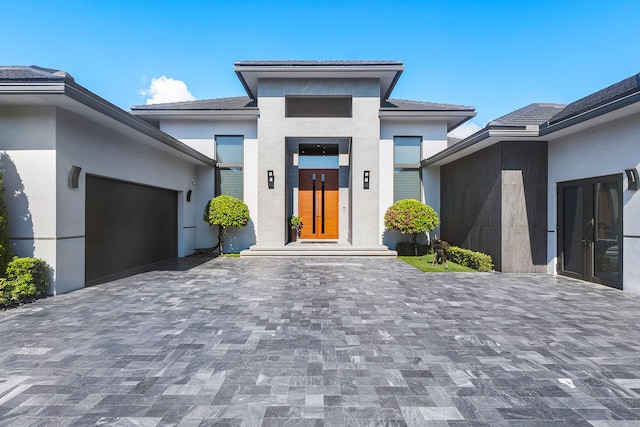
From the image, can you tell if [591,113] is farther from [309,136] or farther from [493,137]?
[309,136]

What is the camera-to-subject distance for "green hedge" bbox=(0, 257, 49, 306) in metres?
4.98

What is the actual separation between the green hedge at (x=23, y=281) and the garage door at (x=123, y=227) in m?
1.12

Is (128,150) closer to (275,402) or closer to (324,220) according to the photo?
(275,402)

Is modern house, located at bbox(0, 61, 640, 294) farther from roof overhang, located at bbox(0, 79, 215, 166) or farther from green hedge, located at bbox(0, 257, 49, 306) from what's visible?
green hedge, located at bbox(0, 257, 49, 306)

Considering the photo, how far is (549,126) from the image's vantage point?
23.7 feet

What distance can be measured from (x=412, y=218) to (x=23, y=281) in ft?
34.6

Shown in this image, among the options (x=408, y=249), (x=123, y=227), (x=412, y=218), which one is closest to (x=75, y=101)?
(x=123, y=227)

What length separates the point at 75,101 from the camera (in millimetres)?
5352

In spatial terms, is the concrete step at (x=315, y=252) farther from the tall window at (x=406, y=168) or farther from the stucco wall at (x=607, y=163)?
the stucco wall at (x=607, y=163)

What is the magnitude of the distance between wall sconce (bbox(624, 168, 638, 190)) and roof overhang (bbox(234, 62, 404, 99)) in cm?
785

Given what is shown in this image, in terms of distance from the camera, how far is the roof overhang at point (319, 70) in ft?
37.1

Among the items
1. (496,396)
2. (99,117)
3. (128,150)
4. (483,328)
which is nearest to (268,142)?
(128,150)

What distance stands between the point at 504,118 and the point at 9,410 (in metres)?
11.2

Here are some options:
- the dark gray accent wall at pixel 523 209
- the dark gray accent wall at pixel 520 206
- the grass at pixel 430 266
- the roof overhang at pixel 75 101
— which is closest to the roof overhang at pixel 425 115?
the dark gray accent wall at pixel 520 206
